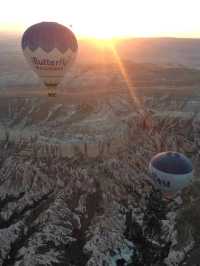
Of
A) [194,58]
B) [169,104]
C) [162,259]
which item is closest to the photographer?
[162,259]

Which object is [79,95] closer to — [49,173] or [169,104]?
[169,104]

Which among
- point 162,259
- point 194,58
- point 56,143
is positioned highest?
point 56,143

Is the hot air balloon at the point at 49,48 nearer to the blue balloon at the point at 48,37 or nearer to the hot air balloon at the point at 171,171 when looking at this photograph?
the blue balloon at the point at 48,37

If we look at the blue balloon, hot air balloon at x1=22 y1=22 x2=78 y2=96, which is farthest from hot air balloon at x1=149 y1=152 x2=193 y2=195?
the blue balloon

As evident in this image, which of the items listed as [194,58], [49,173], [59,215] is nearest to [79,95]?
[49,173]

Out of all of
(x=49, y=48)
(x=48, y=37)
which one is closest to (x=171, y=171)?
(x=49, y=48)

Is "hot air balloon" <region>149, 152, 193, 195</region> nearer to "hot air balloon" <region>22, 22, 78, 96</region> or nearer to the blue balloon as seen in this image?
"hot air balloon" <region>22, 22, 78, 96</region>

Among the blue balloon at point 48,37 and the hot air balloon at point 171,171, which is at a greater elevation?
the blue balloon at point 48,37

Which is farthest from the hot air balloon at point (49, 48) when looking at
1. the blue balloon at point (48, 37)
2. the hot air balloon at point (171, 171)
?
the hot air balloon at point (171, 171)

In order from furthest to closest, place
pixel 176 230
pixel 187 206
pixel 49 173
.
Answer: pixel 49 173 < pixel 187 206 < pixel 176 230
